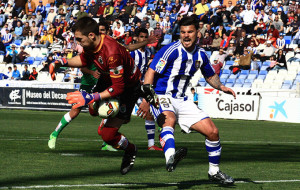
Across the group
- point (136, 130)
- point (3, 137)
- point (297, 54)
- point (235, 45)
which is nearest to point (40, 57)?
point (235, 45)

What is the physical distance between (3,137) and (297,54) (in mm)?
16578

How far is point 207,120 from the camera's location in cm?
762

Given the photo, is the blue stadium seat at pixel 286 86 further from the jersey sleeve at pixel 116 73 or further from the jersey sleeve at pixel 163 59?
the jersey sleeve at pixel 116 73

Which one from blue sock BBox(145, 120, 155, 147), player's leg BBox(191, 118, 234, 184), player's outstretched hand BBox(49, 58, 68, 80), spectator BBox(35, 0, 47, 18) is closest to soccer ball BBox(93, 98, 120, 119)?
player's outstretched hand BBox(49, 58, 68, 80)

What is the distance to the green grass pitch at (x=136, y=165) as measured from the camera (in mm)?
7609

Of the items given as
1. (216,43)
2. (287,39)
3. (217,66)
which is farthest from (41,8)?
(287,39)

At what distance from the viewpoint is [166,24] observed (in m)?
32.5

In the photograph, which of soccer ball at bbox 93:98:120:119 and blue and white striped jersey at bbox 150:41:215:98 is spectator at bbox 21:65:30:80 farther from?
soccer ball at bbox 93:98:120:119

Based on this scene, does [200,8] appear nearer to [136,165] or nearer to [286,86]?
[286,86]

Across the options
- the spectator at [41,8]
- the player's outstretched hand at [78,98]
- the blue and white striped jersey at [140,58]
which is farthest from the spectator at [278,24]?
the player's outstretched hand at [78,98]

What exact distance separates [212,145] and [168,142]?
2.43 ft

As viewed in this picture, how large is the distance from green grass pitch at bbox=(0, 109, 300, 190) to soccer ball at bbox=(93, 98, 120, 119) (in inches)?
33.2

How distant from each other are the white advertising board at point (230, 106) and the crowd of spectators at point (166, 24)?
1.36 m

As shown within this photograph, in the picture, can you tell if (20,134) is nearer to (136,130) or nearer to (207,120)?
(136,130)
